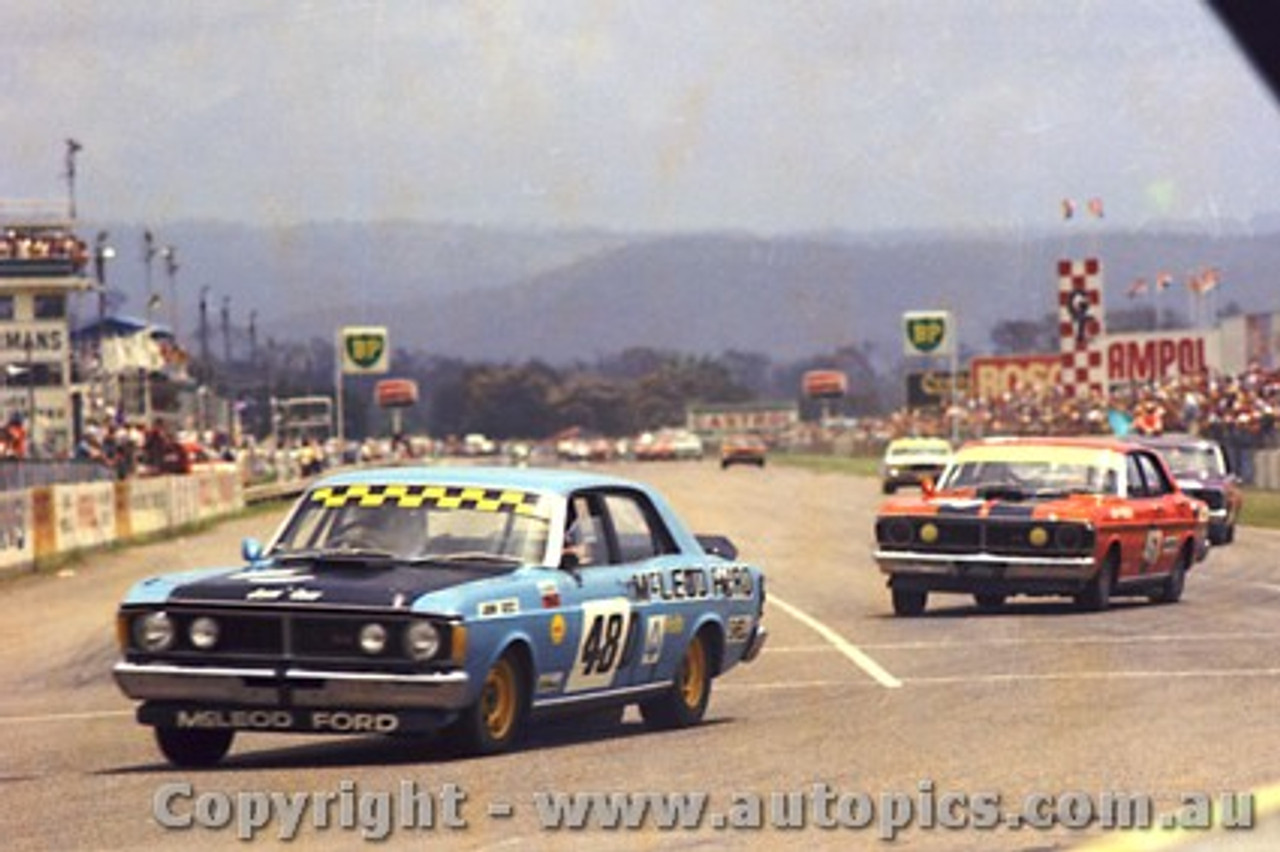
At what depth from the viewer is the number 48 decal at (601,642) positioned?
12805 millimetres

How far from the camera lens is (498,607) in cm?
1213


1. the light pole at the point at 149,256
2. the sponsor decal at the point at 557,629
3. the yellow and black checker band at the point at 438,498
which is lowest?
the sponsor decal at the point at 557,629

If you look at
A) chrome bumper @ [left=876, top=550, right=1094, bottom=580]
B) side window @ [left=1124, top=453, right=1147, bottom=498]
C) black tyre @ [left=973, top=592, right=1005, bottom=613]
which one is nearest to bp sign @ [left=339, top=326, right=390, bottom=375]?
black tyre @ [left=973, top=592, right=1005, bottom=613]

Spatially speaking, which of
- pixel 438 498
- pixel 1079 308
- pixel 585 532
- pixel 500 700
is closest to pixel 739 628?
pixel 585 532

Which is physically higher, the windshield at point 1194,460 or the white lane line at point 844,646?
the windshield at point 1194,460

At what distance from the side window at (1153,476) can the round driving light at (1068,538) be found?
1.67 m

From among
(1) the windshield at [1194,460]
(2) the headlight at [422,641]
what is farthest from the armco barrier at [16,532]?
(2) the headlight at [422,641]

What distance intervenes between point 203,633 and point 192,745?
1.80 feet

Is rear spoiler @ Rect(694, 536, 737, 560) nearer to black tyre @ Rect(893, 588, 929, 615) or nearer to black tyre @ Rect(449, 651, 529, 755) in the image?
black tyre @ Rect(449, 651, 529, 755)

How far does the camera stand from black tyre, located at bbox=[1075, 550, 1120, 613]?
2256 centimetres

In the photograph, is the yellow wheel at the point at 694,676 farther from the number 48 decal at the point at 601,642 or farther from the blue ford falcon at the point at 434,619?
the number 48 decal at the point at 601,642

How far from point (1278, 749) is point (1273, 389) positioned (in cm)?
5498

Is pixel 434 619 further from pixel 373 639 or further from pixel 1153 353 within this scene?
pixel 1153 353

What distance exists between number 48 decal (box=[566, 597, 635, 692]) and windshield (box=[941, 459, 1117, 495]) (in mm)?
10398
